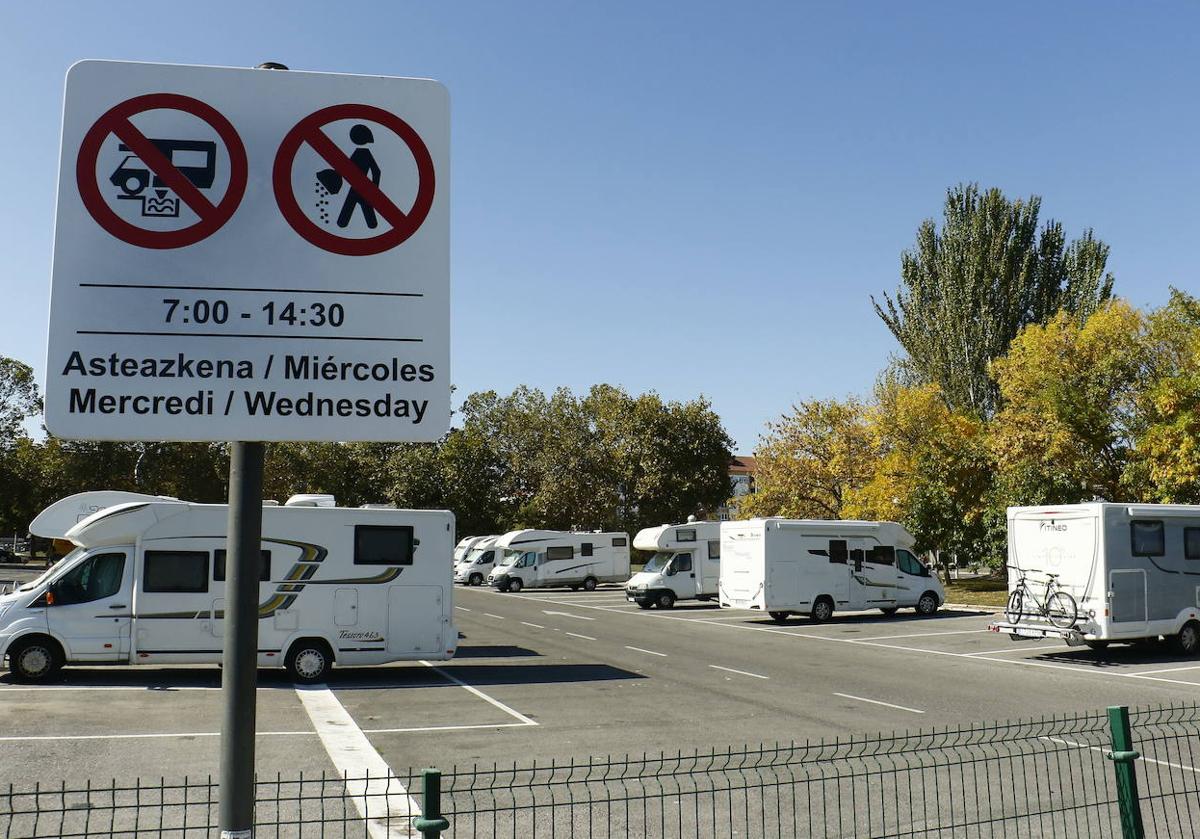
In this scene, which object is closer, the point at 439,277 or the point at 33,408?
the point at 439,277

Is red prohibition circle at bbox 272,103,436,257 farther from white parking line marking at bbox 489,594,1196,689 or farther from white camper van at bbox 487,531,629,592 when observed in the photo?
white camper van at bbox 487,531,629,592

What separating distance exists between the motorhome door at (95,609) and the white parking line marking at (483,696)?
5.52m

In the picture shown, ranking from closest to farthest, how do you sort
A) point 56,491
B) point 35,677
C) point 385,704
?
point 385,704 < point 35,677 < point 56,491

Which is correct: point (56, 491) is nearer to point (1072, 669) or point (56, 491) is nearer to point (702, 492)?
point (702, 492)

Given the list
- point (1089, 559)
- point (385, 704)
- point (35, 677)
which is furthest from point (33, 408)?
point (1089, 559)

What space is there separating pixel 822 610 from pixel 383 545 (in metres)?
16.3

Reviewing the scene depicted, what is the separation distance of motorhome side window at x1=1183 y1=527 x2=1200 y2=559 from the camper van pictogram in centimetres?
2298

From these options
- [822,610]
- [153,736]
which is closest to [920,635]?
[822,610]

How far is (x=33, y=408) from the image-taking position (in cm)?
6662

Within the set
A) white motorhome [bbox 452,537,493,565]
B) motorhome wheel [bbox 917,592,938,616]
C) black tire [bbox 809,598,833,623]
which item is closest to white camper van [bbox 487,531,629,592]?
white motorhome [bbox 452,537,493,565]

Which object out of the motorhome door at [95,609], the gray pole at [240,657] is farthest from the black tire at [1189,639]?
the gray pole at [240,657]

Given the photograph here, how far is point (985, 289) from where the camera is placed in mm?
54000

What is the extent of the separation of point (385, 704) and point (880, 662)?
10448 mm

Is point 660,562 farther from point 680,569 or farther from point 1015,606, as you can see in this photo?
point 1015,606
